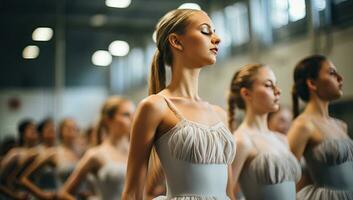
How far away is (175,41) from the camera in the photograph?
135 cm

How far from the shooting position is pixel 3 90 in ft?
8.75

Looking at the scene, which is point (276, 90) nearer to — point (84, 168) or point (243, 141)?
point (243, 141)

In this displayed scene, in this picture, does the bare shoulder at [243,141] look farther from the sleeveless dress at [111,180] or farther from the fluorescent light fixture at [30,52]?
the fluorescent light fixture at [30,52]

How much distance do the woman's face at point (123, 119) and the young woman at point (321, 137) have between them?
33.4 inches

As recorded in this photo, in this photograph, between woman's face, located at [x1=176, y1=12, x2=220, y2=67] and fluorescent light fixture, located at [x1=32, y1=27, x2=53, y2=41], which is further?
fluorescent light fixture, located at [x1=32, y1=27, x2=53, y2=41]

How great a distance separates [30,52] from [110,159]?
96 cm

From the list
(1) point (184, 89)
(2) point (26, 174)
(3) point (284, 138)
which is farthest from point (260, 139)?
(2) point (26, 174)

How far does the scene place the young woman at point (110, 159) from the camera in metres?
2.20

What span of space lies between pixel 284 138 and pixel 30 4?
5.70ft

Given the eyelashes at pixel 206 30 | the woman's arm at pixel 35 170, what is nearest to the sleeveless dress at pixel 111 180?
the woman's arm at pixel 35 170

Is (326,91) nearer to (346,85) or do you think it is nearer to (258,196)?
(346,85)

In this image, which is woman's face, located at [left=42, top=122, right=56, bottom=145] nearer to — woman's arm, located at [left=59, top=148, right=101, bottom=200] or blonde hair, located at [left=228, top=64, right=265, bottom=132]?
woman's arm, located at [left=59, top=148, right=101, bottom=200]

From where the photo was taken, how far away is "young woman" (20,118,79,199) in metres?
2.52

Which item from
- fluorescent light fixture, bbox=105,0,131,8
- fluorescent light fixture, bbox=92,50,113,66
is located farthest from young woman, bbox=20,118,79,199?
fluorescent light fixture, bbox=105,0,131,8
